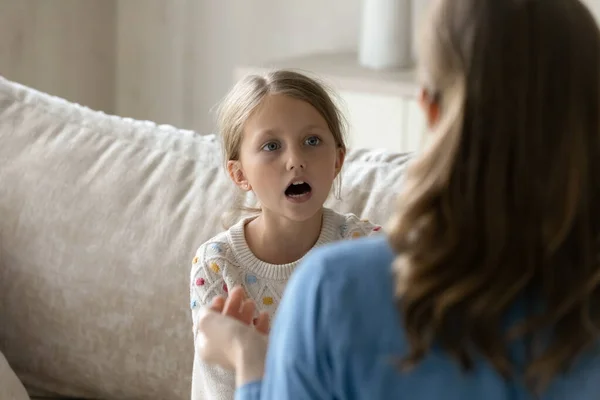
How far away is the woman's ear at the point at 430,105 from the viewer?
0.87m

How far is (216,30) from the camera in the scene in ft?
10.9

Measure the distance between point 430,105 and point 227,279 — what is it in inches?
25.5

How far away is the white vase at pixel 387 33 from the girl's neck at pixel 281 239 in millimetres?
1295

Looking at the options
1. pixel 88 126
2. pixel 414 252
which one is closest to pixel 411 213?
pixel 414 252

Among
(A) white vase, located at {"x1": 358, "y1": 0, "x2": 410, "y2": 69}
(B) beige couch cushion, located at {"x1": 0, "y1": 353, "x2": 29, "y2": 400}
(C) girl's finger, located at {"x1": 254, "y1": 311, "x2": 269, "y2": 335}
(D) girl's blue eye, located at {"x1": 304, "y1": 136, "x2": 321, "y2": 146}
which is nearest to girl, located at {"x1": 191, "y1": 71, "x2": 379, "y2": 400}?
(D) girl's blue eye, located at {"x1": 304, "y1": 136, "x2": 321, "y2": 146}

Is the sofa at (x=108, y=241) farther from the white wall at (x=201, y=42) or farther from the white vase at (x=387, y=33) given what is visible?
the white wall at (x=201, y=42)

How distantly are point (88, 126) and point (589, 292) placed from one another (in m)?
1.36

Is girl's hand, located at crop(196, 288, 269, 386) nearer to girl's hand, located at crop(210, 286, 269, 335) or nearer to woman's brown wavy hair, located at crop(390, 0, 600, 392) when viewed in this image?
girl's hand, located at crop(210, 286, 269, 335)

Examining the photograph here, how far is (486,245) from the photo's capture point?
841 millimetres

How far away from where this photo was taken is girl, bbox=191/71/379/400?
1.41 meters

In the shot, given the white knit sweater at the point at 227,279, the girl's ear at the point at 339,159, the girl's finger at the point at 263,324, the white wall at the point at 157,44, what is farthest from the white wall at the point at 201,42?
the girl's finger at the point at 263,324

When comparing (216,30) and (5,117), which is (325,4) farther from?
(5,117)

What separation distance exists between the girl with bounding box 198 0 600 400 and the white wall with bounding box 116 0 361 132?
7.46 ft

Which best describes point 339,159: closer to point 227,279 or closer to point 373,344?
point 227,279
